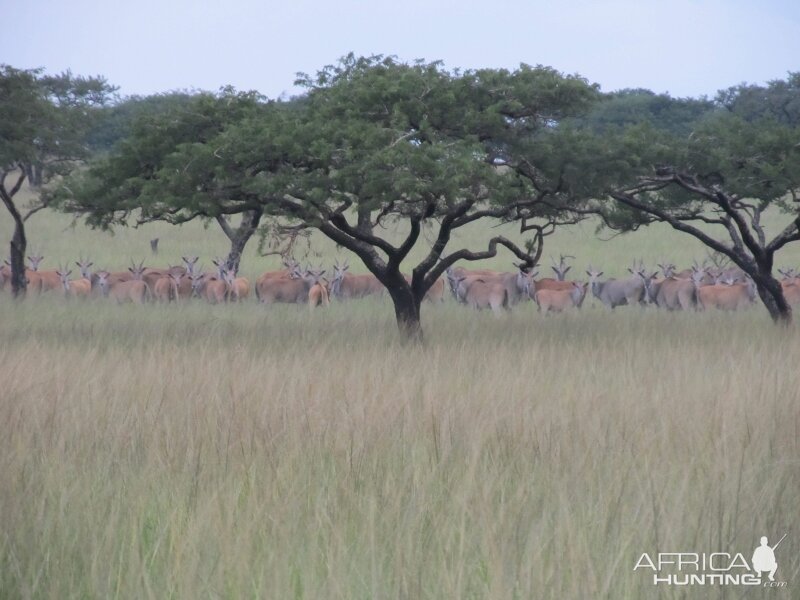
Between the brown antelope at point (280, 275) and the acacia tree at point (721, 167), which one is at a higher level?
the acacia tree at point (721, 167)

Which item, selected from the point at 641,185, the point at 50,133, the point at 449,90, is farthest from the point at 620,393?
the point at 50,133

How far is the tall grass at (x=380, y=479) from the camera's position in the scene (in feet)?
14.3

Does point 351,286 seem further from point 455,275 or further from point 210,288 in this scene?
point 210,288

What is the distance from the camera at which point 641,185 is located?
58.8 ft

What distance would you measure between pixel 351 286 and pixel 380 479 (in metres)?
22.6

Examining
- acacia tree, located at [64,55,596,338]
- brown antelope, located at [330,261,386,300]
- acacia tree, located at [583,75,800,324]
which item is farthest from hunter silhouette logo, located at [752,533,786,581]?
brown antelope, located at [330,261,386,300]

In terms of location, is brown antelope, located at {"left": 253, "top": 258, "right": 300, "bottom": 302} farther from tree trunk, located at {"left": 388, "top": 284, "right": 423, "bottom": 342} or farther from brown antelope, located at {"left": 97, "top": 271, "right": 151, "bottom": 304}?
tree trunk, located at {"left": 388, "top": 284, "right": 423, "bottom": 342}

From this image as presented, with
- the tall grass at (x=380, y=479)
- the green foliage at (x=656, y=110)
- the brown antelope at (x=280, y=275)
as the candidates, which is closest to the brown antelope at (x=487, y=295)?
the brown antelope at (x=280, y=275)

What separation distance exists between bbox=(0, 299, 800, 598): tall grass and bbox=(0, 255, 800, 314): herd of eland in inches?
524

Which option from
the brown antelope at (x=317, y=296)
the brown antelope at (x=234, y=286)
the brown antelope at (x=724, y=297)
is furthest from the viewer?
the brown antelope at (x=234, y=286)

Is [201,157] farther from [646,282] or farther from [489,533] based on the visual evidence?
[646,282]

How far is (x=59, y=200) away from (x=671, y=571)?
1447 centimetres

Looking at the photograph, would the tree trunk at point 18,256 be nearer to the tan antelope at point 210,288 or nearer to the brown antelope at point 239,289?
the tan antelope at point 210,288

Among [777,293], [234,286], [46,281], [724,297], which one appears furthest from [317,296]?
[777,293]
